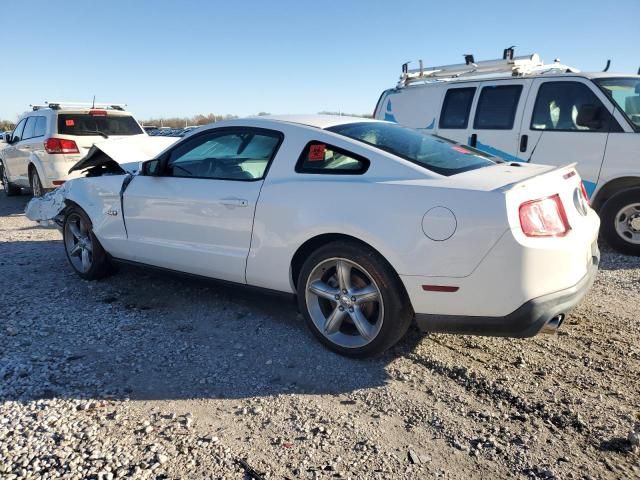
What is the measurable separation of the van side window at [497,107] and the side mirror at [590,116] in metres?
0.88

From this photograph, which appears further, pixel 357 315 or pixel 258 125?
pixel 258 125

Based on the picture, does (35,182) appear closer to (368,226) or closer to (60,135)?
(60,135)

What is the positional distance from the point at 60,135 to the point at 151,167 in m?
5.63

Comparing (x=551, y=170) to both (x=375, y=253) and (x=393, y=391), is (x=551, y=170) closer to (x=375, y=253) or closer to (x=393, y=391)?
(x=375, y=253)

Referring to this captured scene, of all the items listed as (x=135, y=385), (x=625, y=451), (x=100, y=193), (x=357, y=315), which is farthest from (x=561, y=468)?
(x=100, y=193)

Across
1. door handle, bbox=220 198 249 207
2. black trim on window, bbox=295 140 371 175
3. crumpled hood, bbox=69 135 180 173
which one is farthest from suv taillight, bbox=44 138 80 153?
black trim on window, bbox=295 140 371 175

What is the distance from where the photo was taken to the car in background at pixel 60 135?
29.4 feet

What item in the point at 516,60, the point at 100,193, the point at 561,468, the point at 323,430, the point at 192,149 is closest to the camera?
the point at 561,468

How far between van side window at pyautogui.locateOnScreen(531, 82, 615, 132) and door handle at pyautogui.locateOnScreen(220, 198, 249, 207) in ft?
14.7

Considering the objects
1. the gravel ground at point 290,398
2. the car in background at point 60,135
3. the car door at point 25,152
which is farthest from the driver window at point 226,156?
the car door at point 25,152

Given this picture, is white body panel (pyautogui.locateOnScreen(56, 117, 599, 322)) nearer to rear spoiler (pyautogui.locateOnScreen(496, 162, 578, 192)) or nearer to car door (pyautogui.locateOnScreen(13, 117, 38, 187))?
rear spoiler (pyautogui.locateOnScreen(496, 162, 578, 192))

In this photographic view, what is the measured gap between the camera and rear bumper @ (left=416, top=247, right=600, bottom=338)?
2848 millimetres

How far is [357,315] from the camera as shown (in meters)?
3.39

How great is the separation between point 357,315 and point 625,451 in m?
1.62
